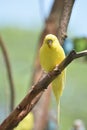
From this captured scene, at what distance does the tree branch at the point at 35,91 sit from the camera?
39 centimetres

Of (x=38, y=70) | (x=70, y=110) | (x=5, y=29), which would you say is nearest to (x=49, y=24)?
(x=38, y=70)

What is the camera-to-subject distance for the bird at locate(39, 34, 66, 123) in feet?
1.36

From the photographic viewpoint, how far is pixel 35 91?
0.42 m

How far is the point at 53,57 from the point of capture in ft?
1.38

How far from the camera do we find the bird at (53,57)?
42cm

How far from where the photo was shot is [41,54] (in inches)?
16.8

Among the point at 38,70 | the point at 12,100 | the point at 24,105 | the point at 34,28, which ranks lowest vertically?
the point at 34,28

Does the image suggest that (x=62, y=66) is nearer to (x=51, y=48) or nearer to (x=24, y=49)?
(x=51, y=48)

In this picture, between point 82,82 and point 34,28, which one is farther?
point 34,28

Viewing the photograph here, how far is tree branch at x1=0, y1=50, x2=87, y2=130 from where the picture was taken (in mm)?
388

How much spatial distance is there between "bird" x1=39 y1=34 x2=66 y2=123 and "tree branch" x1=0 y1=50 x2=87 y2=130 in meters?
0.01

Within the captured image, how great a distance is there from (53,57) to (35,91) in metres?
0.04

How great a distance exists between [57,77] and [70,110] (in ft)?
7.85

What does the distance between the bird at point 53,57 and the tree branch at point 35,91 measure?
0.01 m
